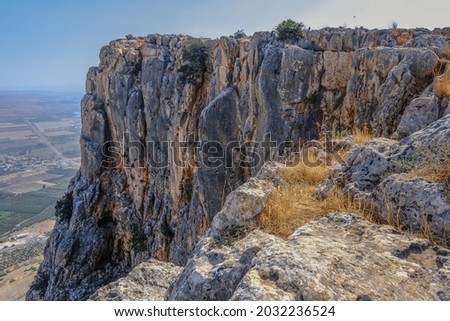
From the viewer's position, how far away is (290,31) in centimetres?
1686

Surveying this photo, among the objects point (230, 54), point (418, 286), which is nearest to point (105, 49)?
point (230, 54)

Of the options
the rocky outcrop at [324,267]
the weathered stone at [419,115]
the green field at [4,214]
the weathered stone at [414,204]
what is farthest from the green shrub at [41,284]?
the green field at [4,214]

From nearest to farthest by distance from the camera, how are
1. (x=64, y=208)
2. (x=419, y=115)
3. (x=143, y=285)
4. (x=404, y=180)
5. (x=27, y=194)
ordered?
(x=404, y=180), (x=143, y=285), (x=419, y=115), (x=64, y=208), (x=27, y=194)

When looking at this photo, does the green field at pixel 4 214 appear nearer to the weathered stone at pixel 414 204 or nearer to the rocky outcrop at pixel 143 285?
the rocky outcrop at pixel 143 285

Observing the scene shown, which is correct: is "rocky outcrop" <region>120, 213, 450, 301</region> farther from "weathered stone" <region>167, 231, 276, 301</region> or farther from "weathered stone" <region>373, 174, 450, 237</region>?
"weathered stone" <region>373, 174, 450, 237</region>

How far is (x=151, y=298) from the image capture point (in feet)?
15.5

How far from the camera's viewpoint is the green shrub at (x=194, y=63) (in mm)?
23125

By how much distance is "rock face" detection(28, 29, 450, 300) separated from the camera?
12781 millimetres

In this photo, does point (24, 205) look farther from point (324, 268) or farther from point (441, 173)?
point (441, 173)

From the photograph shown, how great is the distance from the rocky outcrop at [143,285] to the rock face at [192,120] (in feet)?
19.3

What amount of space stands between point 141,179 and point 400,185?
83.6ft

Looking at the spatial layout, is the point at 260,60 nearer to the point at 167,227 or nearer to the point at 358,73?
the point at 358,73

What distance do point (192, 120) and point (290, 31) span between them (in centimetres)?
938

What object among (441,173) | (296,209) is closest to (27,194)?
(296,209)
